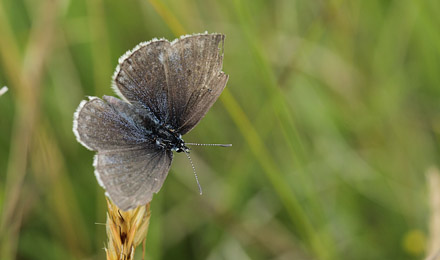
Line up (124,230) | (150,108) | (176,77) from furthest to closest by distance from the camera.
Answer: 1. (150,108)
2. (176,77)
3. (124,230)

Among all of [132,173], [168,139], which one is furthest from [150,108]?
[132,173]

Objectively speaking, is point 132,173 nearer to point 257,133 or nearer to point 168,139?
point 168,139

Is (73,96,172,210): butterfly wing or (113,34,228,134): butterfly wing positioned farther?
(113,34,228,134): butterfly wing

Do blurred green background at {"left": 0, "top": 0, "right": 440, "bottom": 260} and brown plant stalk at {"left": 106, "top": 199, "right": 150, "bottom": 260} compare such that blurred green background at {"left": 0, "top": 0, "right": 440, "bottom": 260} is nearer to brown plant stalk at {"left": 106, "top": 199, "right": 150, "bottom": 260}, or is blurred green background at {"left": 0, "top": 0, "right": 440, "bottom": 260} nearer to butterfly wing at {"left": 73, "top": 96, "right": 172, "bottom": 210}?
butterfly wing at {"left": 73, "top": 96, "right": 172, "bottom": 210}

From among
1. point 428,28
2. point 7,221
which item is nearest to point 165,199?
point 7,221

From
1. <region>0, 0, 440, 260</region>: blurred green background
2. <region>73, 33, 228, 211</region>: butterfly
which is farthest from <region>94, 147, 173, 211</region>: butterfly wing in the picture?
<region>0, 0, 440, 260</region>: blurred green background

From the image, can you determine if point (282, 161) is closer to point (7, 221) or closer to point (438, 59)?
point (438, 59)

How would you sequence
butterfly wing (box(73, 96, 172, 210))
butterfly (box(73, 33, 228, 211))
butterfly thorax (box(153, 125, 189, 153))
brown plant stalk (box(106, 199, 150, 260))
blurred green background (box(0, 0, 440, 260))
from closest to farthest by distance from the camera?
brown plant stalk (box(106, 199, 150, 260))
butterfly wing (box(73, 96, 172, 210))
butterfly (box(73, 33, 228, 211))
butterfly thorax (box(153, 125, 189, 153))
blurred green background (box(0, 0, 440, 260))
